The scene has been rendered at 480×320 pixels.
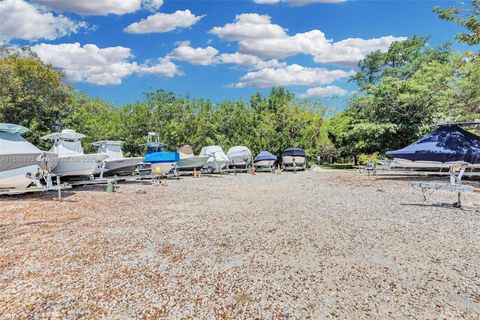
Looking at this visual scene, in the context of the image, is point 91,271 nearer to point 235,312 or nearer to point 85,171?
point 235,312

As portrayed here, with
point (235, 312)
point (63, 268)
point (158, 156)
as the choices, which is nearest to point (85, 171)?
point (158, 156)

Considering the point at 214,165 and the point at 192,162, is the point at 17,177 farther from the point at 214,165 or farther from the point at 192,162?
the point at 214,165

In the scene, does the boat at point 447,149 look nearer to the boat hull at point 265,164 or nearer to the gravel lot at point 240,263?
the gravel lot at point 240,263

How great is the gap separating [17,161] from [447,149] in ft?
49.6

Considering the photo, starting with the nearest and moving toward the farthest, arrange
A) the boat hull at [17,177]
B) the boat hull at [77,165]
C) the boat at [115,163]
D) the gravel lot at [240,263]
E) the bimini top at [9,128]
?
the gravel lot at [240,263], the boat hull at [17,177], the bimini top at [9,128], the boat hull at [77,165], the boat at [115,163]

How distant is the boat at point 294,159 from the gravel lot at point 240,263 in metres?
14.1

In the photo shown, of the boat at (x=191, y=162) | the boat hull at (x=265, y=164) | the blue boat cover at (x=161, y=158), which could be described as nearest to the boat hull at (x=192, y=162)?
the boat at (x=191, y=162)

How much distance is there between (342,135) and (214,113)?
11.1m

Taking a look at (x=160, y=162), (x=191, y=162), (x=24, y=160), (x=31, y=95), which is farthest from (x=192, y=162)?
(x=31, y=95)

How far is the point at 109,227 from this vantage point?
683 cm

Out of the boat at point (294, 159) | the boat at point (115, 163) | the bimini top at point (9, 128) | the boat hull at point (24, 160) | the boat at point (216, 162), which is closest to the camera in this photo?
the boat hull at point (24, 160)

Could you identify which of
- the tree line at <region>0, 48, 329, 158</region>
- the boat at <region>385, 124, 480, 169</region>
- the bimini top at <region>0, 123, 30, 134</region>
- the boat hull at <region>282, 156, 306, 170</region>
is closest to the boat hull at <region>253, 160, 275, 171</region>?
the boat hull at <region>282, 156, 306, 170</region>

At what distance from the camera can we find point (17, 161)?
10.3 meters

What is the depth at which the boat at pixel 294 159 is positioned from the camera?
22703mm
